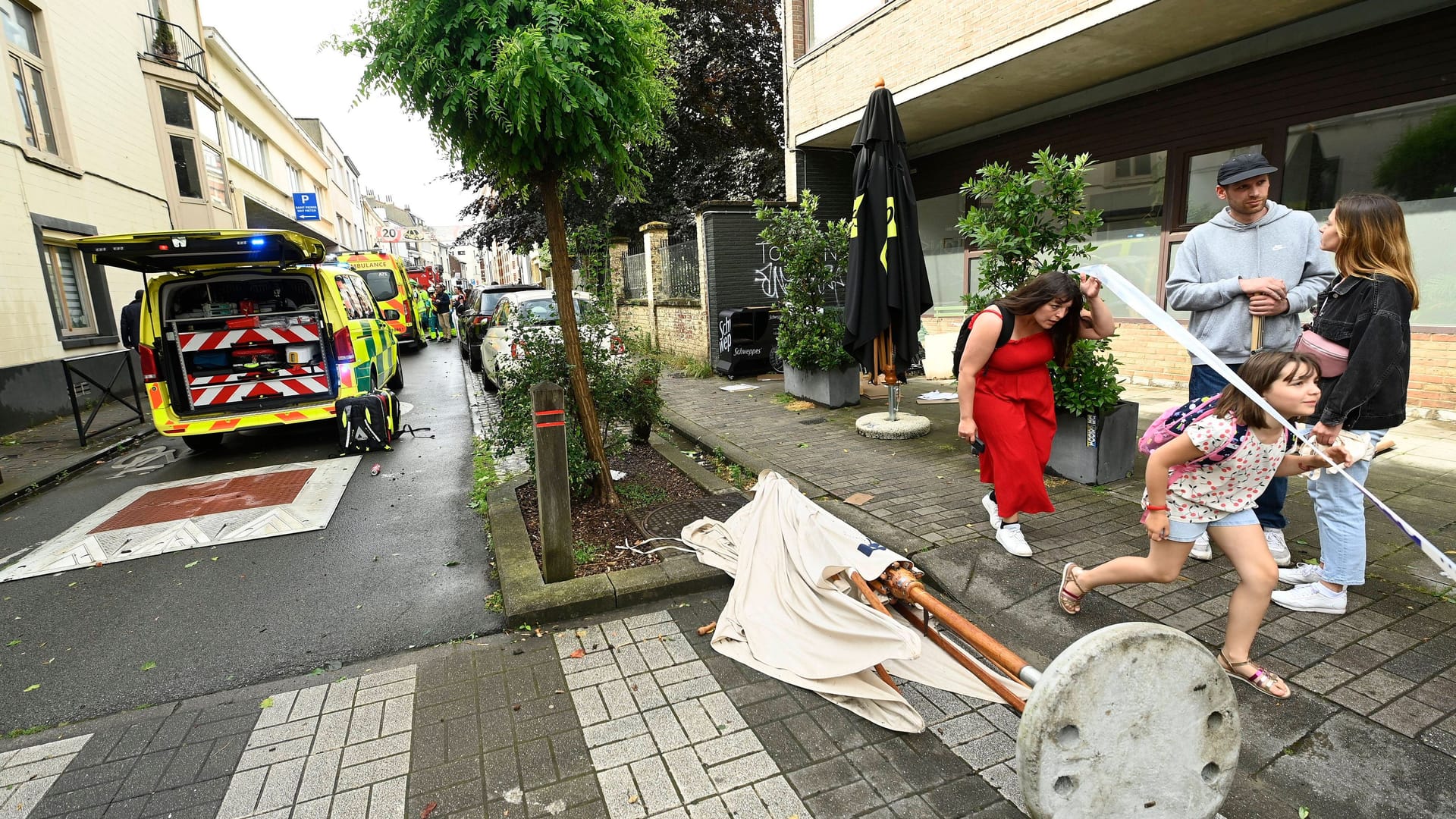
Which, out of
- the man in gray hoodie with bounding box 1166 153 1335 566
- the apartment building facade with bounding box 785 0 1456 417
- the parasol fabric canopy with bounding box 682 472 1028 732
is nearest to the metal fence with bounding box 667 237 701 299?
the apartment building facade with bounding box 785 0 1456 417

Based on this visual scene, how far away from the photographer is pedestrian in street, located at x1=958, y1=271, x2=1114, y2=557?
3650 millimetres

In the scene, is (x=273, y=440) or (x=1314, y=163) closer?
(x=1314, y=163)

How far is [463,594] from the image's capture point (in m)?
3.95

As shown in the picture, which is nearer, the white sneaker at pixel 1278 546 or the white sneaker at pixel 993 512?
the white sneaker at pixel 1278 546

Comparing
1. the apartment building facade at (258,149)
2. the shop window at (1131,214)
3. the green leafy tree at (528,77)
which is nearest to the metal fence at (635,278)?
the apartment building facade at (258,149)

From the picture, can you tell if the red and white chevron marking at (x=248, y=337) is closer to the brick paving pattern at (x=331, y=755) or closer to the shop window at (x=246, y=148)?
the brick paving pattern at (x=331, y=755)

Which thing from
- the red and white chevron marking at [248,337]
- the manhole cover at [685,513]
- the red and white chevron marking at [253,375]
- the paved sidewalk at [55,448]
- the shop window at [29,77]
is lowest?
the manhole cover at [685,513]

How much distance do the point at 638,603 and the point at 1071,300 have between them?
9.01 ft

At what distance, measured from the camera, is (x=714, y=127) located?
58.3 feet

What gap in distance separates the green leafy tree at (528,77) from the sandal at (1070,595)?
11.1 feet

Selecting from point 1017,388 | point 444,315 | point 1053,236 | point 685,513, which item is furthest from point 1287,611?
point 444,315

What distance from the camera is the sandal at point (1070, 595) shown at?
3.22 meters

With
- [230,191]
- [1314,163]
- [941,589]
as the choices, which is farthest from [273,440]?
[230,191]

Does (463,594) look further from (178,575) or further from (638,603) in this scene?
(178,575)
